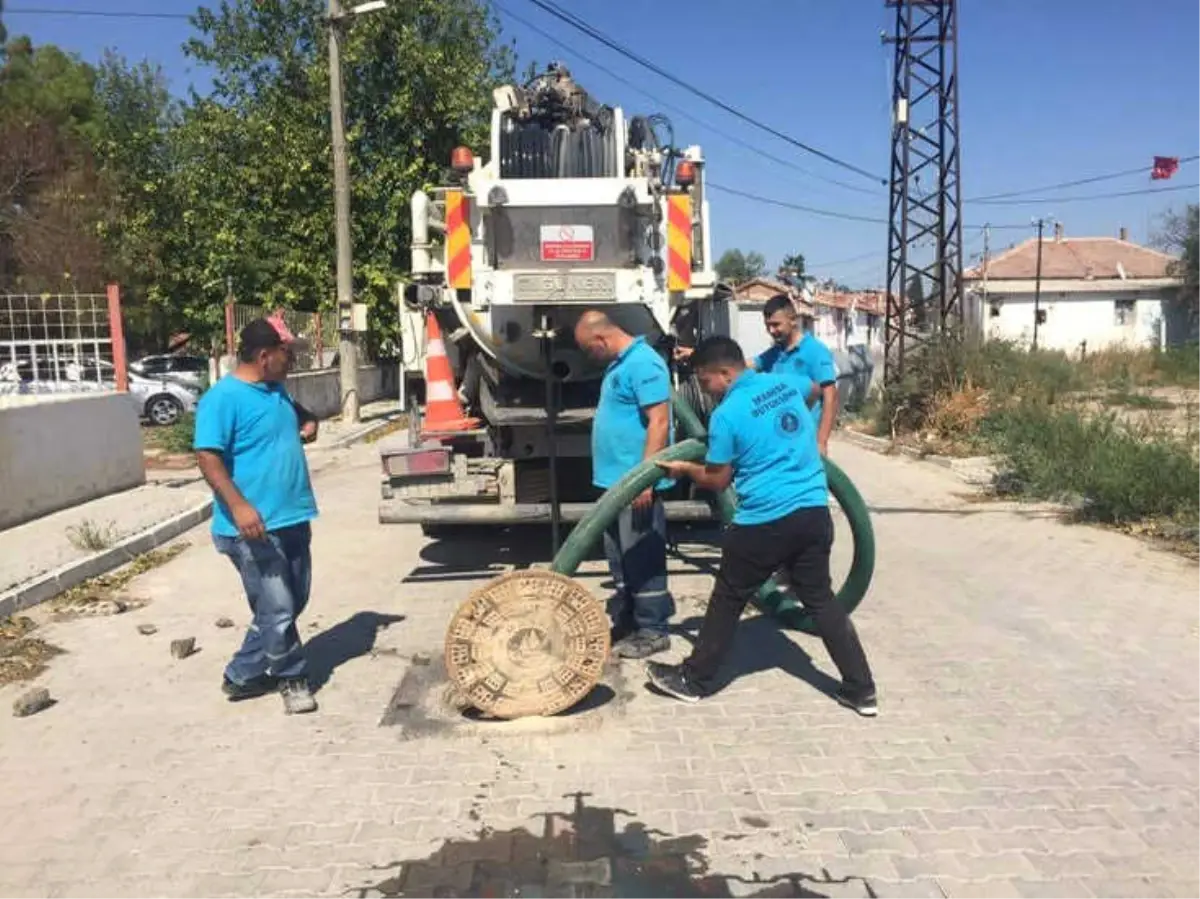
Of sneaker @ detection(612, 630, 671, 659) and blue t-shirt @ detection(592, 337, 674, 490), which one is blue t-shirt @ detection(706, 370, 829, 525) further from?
sneaker @ detection(612, 630, 671, 659)

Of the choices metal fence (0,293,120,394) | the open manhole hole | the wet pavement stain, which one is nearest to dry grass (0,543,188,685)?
the open manhole hole

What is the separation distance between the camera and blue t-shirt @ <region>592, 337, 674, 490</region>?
4.92 m

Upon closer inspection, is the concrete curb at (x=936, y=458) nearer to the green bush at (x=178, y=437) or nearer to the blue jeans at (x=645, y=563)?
the blue jeans at (x=645, y=563)

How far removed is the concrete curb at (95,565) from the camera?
6371mm

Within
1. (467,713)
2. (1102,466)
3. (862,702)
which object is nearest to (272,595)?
(467,713)

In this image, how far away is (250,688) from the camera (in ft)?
15.8

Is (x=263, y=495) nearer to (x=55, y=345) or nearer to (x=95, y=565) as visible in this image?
(x=95, y=565)

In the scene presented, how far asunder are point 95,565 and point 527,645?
456 cm

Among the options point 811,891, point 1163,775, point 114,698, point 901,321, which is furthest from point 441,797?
point 901,321

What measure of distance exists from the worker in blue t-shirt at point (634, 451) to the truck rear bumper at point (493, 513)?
967 millimetres

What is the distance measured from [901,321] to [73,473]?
47.5 ft

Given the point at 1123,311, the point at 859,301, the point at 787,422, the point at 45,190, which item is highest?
the point at 45,190

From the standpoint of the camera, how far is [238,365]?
14.8 ft

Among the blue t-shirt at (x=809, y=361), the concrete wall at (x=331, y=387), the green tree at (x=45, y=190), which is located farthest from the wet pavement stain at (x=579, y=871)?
the green tree at (x=45, y=190)
